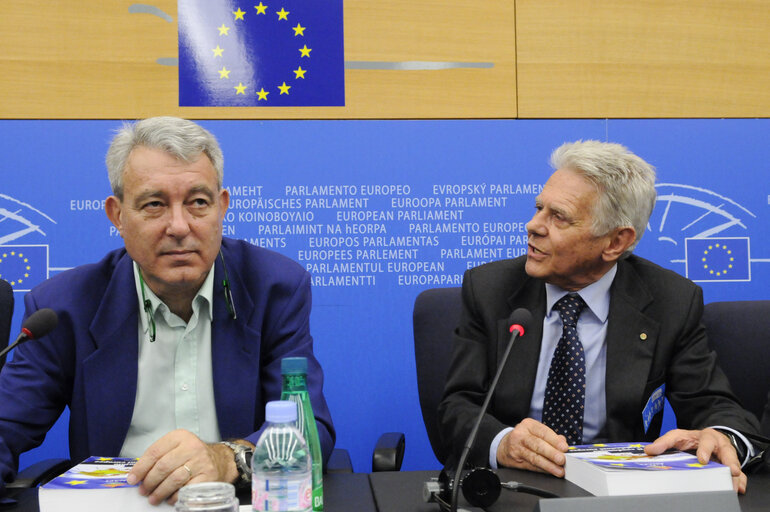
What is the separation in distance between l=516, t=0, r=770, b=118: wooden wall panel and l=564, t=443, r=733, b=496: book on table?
196 centimetres

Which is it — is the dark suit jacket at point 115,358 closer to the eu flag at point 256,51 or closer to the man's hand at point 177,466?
the man's hand at point 177,466

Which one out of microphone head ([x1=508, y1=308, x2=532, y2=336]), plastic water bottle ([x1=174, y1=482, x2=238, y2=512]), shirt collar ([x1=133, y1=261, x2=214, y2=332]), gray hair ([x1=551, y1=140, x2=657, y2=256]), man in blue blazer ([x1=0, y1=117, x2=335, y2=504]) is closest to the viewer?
plastic water bottle ([x1=174, y1=482, x2=238, y2=512])

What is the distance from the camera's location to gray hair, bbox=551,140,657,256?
2.03 metres

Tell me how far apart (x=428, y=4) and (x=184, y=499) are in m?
2.51

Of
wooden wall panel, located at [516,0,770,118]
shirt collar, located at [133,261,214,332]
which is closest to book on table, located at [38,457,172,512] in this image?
shirt collar, located at [133,261,214,332]

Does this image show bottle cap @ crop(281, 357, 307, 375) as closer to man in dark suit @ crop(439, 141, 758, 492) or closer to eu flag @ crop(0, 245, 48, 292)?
man in dark suit @ crop(439, 141, 758, 492)

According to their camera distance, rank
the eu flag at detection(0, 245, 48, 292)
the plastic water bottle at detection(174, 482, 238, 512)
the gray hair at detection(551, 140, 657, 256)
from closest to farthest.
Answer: the plastic water bottle at detection(174, 482, 238, 512) < the gray hair at detection(551, 140, 657, 256) < the eu flag at detection(0, 245, 48, 292)

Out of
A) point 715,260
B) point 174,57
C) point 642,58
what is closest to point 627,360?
point 715,260

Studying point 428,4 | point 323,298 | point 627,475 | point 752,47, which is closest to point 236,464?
point 627,475

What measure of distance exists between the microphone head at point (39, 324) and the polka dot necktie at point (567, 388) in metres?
1.23

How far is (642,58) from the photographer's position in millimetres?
3107

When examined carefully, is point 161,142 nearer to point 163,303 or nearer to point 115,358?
point 163,303

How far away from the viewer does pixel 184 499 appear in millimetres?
945

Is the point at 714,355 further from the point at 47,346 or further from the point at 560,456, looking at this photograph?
the point at 47,346
